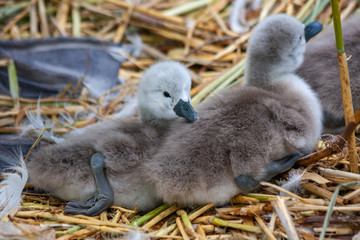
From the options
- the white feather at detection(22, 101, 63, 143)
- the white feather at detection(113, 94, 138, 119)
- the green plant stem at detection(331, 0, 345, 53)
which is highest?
the green plant stem at detection(331, 0, 345, 53)

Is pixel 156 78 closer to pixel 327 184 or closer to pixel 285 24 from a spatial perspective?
pixel 285 24

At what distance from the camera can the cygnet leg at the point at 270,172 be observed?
5.74ft

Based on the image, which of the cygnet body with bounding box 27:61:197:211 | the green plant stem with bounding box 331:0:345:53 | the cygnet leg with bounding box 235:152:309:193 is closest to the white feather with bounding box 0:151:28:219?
the cygnet body with bounding box 27:61:197:211

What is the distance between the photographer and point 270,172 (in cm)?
180

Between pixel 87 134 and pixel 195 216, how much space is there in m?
0.62

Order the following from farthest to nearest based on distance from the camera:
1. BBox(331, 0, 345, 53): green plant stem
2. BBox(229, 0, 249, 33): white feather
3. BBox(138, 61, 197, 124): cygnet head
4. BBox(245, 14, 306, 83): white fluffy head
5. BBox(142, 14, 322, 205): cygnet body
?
1. BBox(229, 0, 249, 33): white feather
2. BBox(245, 14, 306, 83): white fluffy head
3. BBox(138, 61, 197, 124): cygnet head
4. BBox(142, 14, 322, 205): cygnet body
5. BBox(331, 0, 345, 53): green plant stem

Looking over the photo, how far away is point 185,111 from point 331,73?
30.8 inches

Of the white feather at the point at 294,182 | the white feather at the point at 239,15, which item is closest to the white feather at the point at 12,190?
the white feather at the point at 294,182

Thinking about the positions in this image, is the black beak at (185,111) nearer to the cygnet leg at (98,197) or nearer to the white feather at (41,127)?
the cygnet leg at (98,197)

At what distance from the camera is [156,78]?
6.81 feet

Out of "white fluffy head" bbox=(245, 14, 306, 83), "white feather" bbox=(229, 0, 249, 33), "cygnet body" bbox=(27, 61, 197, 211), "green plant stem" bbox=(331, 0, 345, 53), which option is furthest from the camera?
"white feather" bbox=(229, 0, 249, 33)

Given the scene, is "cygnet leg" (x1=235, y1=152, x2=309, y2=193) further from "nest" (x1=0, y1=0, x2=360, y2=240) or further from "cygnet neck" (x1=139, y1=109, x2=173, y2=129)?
"cygnet neck" (x1=139, y1=109, x2=173, y2=129)

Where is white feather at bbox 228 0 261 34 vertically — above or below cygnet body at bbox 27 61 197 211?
above

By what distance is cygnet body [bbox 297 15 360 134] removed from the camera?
214 centimetres
